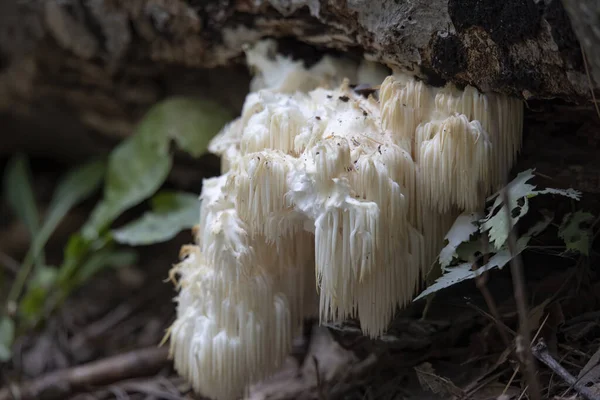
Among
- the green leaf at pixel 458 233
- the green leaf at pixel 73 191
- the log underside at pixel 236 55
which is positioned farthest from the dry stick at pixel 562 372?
the green leaf at pixel 73 191

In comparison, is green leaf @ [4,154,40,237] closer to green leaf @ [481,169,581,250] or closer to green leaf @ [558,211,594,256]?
green leaf @ [481,169,581,250]

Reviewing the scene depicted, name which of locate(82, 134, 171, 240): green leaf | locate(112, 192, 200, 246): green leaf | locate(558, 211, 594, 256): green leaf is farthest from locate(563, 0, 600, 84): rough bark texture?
locate(82, 134, 171, 240): green leaf

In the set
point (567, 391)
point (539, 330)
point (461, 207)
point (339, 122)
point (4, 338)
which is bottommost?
point (4, 338)

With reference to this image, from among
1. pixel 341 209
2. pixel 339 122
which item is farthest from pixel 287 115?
pixel 341 209

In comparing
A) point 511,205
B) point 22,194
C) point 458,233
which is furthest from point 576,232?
point 22,194

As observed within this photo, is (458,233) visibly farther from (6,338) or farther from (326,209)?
(6,338)

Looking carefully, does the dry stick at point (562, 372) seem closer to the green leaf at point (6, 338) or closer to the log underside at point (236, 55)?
the log underside at point (236, 55)

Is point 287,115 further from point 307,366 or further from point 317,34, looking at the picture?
point 307,366
